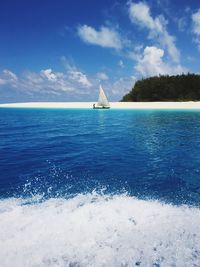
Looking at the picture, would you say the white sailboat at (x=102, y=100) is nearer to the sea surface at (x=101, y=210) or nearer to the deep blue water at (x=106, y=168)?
the deep blue water at (x=106, y=168)

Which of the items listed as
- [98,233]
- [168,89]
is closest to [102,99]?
[168,89]

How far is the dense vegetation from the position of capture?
304 feet

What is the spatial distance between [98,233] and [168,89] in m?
92.6

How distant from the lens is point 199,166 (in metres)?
13.9

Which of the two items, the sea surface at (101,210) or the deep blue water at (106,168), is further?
the deep blue water at (106,168)

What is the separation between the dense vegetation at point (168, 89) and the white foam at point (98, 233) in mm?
86964

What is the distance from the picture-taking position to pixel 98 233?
23.6 feet

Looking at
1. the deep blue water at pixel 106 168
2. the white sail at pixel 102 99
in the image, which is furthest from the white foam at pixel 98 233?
the white sail at pixel 102 99

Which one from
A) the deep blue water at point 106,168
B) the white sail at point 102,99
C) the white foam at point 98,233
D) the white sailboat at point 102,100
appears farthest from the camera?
the white sailboat at point 102,100

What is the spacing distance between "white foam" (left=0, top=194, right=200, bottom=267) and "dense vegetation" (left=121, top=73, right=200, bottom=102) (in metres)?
87.0

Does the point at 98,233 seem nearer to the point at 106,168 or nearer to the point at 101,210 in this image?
the point at 101,210

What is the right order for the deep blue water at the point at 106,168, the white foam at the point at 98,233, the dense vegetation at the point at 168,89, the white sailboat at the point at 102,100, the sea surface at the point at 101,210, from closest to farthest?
the white foam at the point at 98,233 → the sea surface at the point at 101,210 → the deep blue water at the point at 106,168 → the white sailboat at the point at 102,100 → the dense vegetation at the point at 168,89

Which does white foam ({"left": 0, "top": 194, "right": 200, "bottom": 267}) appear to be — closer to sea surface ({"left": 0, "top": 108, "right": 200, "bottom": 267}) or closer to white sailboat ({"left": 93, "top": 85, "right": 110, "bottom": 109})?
sea surface ({"left": 0, "top": 108, "right": 200, "bottom": 267})

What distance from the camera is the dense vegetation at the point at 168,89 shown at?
92.8 metres
